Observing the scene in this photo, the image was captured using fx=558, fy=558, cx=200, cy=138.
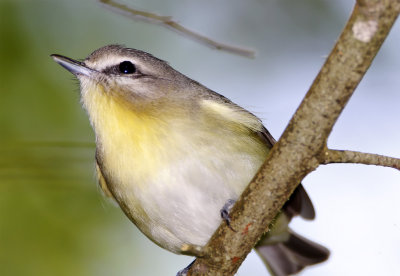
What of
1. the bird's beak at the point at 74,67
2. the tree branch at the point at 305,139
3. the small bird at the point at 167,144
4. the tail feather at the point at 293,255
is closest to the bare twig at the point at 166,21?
the small bird at the point at 167,144

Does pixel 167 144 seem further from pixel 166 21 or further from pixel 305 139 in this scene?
pixel 305 139

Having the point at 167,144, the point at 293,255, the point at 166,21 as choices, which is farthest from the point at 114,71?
the point at 293,255

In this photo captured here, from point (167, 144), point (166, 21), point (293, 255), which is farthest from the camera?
point (293, 255)

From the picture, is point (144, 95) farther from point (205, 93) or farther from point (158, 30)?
point (158, 30)

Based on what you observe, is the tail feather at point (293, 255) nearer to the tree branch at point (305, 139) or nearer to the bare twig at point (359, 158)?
the tree branch at point (305, 139)

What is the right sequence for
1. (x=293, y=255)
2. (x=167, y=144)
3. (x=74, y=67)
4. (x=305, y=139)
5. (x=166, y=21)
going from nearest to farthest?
(x=305, y=139)
(x=167, y=144)
(x=166, y=21)
(x=74, y=67)
(x=293, y=255)

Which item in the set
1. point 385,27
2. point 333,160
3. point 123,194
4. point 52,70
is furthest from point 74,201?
point 385,27

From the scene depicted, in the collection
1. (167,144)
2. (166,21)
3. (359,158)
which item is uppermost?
(166,21)
